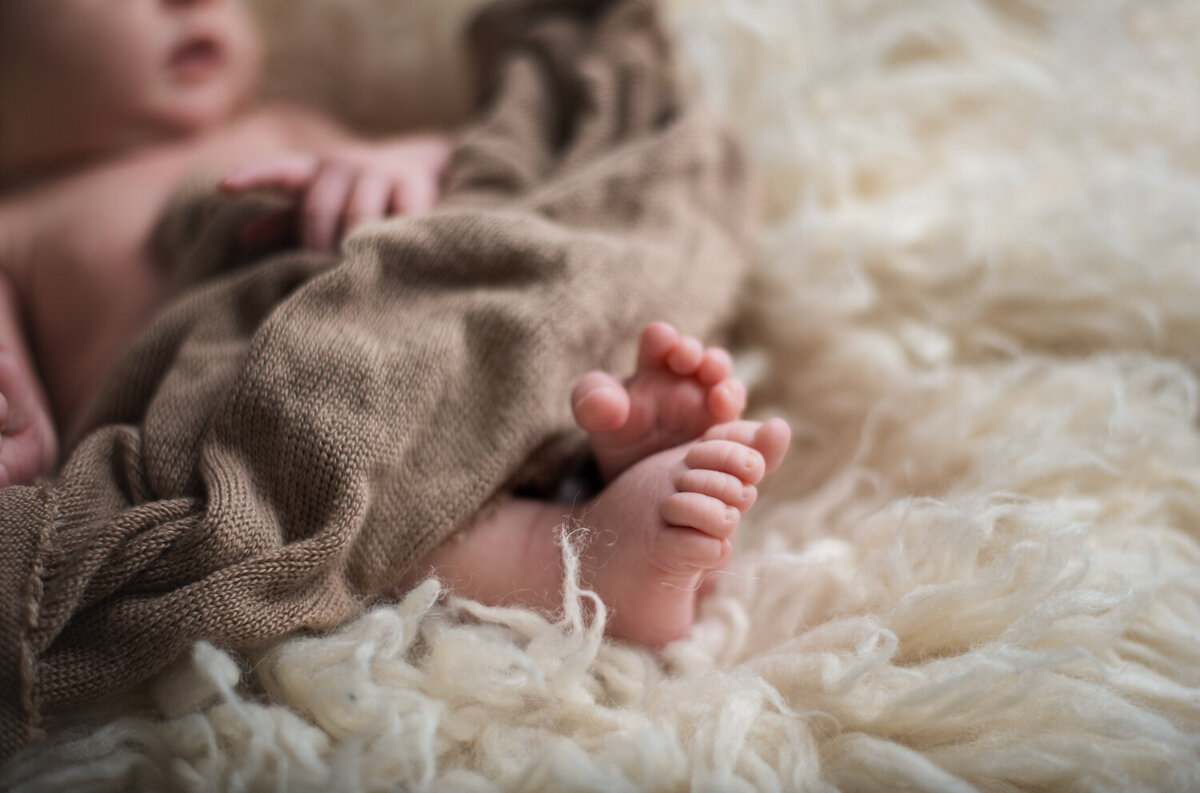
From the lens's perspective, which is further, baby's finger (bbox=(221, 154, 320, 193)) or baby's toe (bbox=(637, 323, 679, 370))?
baby's finger (bbox=(221, 154, 320, 193))

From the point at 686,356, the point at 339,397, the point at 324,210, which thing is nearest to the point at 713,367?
the point at 686,356

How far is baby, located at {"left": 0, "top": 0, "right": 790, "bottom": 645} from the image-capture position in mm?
550

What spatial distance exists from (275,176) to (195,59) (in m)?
0.29

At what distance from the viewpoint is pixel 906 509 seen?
1.97 feet

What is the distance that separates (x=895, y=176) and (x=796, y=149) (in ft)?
0.33

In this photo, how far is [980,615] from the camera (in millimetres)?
535

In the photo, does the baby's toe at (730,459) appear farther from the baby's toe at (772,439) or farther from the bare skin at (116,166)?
the bare skin at (116,166)

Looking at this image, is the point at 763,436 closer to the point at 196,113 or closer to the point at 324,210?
the point at 324,210

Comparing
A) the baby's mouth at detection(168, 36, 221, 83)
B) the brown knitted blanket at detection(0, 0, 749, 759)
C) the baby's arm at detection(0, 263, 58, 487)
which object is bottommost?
the baby's arm at detection(0, 263, 58, 487)

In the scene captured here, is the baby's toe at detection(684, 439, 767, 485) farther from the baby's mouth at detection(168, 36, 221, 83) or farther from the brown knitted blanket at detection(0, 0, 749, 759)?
the baby's mouth at detection(168, 36, 221, 83)

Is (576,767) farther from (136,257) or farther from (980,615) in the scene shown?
(136,257)

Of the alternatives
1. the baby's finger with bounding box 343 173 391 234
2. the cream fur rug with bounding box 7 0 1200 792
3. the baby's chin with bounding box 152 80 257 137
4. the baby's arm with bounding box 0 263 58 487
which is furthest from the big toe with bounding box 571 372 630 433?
the baby's chin with bounding box 152 80 257 137

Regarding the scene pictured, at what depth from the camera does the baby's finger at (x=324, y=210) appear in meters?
0.72

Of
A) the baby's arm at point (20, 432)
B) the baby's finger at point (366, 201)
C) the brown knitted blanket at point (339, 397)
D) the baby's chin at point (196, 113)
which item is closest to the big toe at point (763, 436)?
the brown knitted blanket at point (339, 397)
